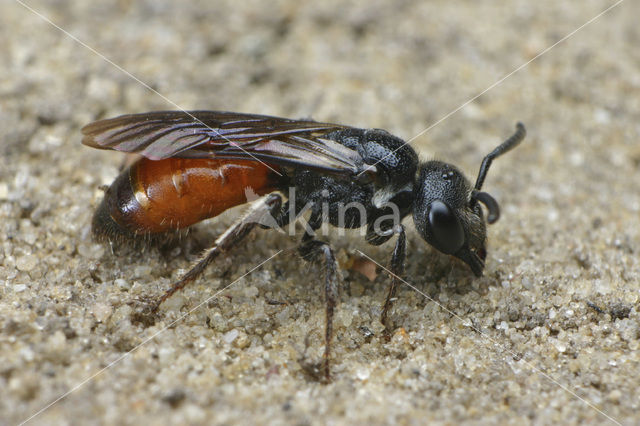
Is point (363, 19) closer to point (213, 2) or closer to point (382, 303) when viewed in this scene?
point (213, 2)

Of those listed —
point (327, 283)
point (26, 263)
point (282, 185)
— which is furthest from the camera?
point (282, 185)

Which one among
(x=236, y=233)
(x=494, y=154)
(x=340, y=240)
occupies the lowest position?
(x=340, y=240)

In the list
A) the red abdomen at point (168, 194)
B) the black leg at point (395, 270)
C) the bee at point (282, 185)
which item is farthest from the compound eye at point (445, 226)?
the red abdomen at point (168, 194)

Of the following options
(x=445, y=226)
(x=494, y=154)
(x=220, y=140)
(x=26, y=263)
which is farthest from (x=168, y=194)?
(x=494, y=154)

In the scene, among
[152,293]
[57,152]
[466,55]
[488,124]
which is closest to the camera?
[152,293]

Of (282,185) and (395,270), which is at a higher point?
(282,185)

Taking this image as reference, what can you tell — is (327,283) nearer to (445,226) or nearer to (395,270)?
(395,270)

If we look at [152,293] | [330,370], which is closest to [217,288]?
[152,293]
